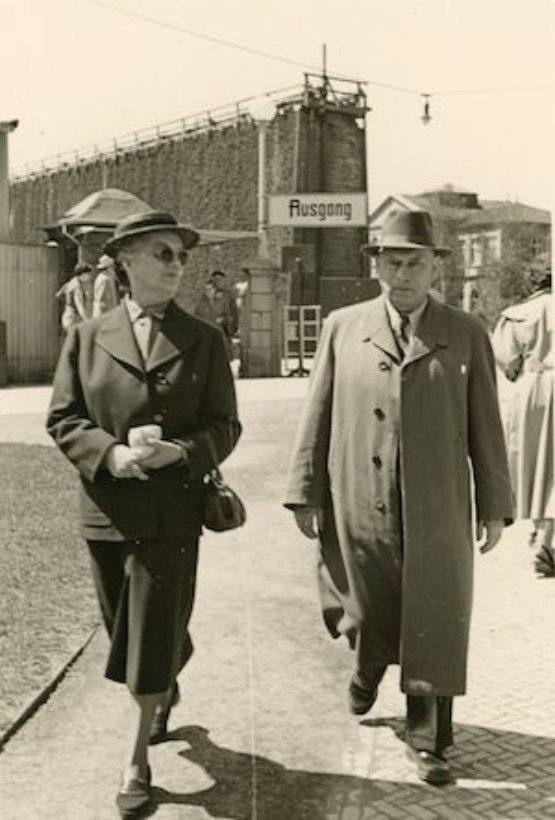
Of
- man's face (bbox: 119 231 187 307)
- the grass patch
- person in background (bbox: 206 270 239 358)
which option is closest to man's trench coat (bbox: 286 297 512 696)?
man's face (bbox: 119 231 187 307)

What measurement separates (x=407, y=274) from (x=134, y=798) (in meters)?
2.09

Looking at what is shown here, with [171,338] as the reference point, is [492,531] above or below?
below

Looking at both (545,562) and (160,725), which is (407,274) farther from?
(545,562)

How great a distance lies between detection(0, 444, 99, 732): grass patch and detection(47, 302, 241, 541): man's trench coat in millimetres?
1174

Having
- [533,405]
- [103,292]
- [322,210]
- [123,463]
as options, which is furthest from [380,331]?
[322,210]

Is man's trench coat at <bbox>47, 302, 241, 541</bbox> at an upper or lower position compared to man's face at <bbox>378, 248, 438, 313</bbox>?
lower

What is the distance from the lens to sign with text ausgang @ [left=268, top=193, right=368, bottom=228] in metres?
19.9

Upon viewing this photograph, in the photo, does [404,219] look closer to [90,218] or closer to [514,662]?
[514,662]

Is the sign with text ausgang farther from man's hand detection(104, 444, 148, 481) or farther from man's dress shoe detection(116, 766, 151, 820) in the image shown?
man's dress shoe detection(116, 766, 151, 820)

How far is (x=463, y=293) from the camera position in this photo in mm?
65062

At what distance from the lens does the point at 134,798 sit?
376 centimetres

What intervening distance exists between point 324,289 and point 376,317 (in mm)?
28325

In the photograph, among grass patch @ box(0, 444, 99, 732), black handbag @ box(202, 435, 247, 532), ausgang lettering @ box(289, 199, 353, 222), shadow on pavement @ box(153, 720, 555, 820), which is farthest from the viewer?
ausgang lettering @ box(289, 199, 353, 222)

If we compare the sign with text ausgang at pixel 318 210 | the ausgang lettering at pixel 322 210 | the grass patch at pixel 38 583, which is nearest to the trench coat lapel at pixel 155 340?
the grass patch at pixel 38 583
